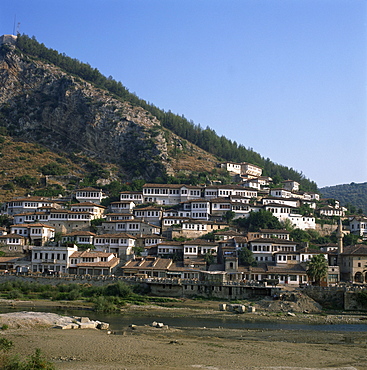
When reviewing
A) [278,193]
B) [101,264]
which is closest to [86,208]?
[101,264]

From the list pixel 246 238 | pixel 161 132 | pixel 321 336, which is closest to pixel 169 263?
pixel 246 238

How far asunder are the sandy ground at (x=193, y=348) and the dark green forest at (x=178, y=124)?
102629 millimetres

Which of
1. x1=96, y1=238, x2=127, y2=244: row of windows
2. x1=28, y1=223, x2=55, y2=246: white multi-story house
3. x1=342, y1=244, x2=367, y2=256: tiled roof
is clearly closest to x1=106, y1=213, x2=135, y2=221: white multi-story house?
x1=96, y1=238, x2=127, y2=244: row of windows

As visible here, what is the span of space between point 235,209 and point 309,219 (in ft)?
48.3

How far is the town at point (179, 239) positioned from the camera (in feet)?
236

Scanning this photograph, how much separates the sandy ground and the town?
77.0ft

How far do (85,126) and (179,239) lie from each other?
81724 millimetres

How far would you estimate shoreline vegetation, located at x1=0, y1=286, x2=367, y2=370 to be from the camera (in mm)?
31672

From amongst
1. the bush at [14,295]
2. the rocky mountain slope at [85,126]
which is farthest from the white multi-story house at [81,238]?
the rocky mountain slope at [85,126]

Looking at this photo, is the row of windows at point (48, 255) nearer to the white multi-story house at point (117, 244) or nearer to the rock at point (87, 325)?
the white multi-story house at point (117, 244)

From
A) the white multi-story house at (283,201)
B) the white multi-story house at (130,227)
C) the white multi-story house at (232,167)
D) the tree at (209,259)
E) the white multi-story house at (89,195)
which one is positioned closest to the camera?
the tree at (209,259)

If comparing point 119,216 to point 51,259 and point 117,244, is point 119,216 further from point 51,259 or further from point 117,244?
point 51,259

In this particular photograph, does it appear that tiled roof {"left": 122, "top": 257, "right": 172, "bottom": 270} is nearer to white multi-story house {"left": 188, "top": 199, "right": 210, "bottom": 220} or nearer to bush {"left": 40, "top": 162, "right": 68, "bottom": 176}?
white multi-story house {"left": 188, "top": 199, "right": 210, "bottom": 220}

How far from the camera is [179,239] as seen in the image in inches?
3317
